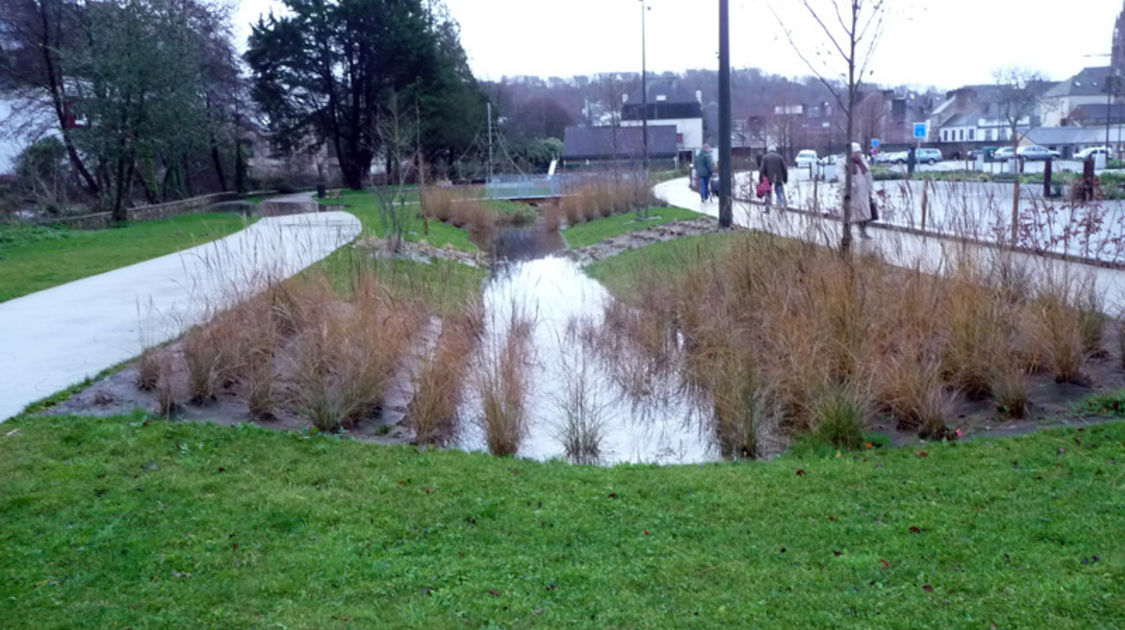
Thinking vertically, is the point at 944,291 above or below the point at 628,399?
above

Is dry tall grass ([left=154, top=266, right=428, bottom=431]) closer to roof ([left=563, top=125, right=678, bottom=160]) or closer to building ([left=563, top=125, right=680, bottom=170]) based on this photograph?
roof ([left=563, top=125, right=678, bottom=160])

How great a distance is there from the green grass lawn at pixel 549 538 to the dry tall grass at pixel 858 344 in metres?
0.77

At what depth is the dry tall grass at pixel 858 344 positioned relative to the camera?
705cm

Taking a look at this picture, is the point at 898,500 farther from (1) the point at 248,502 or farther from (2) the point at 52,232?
(2) the point at 52,232

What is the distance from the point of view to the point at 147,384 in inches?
317

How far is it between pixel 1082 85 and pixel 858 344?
64.0 meters

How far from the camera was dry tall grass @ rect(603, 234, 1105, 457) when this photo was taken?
7051 millimetres

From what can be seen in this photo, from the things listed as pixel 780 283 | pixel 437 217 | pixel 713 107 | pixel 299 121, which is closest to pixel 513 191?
pixel 437 217

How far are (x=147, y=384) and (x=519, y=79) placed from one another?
315ft

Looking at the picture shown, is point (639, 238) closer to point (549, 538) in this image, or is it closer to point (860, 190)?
point (860, 190)

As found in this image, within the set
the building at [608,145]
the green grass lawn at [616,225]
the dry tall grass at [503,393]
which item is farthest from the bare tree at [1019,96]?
the dry tall grass at [503,393]

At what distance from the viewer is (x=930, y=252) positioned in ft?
31.5

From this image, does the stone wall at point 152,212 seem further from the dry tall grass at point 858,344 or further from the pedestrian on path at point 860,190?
the dry tall grass at point 858,344

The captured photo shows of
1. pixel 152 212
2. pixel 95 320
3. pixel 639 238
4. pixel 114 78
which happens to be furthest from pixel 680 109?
pixel 95 320
